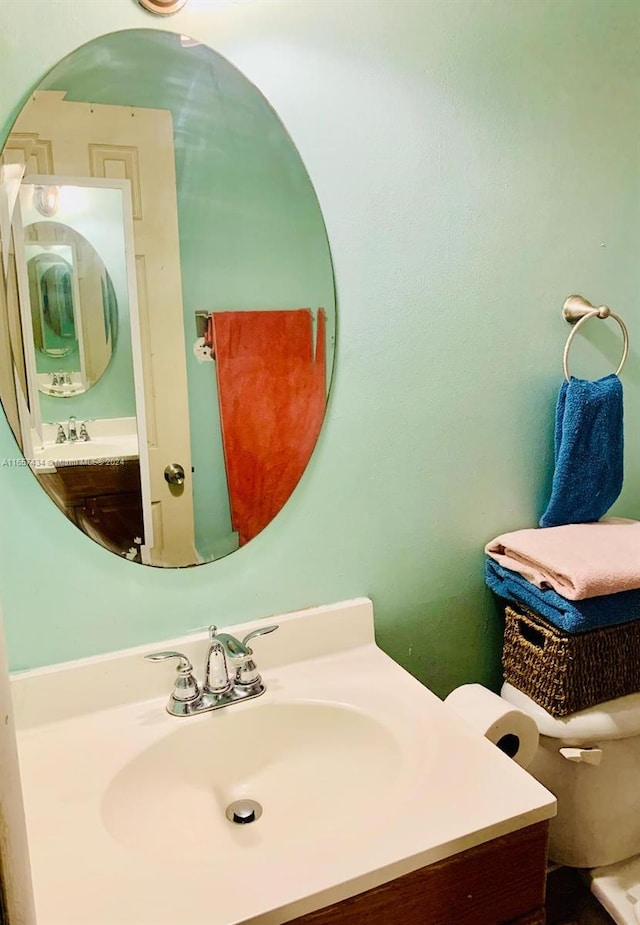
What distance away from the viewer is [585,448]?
127cm

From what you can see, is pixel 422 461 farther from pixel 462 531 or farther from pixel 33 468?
pixel 33 468

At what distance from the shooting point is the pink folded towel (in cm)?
109

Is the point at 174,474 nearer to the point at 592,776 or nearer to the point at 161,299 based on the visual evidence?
the point at 161,299

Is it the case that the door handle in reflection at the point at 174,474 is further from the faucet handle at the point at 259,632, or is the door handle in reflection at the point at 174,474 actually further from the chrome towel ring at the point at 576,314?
the chrome towel ring at the point at 576,314

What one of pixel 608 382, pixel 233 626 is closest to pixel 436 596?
pixel 233 626

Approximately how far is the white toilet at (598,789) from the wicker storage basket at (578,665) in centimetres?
2

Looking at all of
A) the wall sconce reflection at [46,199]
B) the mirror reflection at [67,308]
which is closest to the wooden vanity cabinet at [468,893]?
the mirror reflection at [67,308]

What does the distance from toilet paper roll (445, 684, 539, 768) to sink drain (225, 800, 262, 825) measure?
33cm

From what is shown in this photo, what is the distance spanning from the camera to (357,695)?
3.47 feet

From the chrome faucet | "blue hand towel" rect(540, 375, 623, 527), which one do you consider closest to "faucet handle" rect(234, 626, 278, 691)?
the chrome faucet

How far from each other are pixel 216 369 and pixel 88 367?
0.19 m

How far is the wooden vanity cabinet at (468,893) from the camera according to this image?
29.3 inches

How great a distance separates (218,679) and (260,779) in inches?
6.1

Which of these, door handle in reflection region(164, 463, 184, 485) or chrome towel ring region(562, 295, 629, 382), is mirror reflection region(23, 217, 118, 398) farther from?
chrome towel ring region(562, 295, 629, 382)
